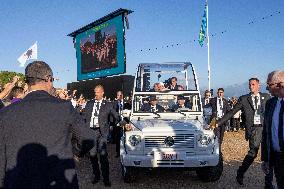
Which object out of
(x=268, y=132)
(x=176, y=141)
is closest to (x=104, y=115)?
(x=176, y=141)

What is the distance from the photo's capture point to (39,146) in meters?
2.66

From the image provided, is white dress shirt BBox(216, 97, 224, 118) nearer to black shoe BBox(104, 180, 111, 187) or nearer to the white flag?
black shoe BBox(104, 180, 111, 187)

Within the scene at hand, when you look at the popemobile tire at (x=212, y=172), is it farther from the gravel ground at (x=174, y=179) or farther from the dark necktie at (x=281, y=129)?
the dark necktie at (x=281, y=129)

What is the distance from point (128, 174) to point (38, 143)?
17.1ft

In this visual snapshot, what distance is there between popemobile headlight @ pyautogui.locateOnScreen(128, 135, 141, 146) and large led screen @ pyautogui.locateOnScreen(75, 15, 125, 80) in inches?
552

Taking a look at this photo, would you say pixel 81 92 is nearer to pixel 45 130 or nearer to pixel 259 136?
pixel 259 136

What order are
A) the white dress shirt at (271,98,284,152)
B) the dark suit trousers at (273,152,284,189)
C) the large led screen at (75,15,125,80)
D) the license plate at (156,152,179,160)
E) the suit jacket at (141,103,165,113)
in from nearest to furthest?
the dark suit trousers at (273,152,284,189) < the white dress shirt at (271,98,284,152) < the license plate at (156,152,179,160) < the suit jacket at (141,103,165,113) < the large led screen at (75,15,125,80)

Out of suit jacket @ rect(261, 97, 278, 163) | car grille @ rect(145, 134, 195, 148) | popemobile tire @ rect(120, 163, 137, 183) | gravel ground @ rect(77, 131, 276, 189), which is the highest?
suit jacket @ rect(261, 97, 278, 163)

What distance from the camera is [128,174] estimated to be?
770 centimetres

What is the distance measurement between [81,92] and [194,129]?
59.5ft

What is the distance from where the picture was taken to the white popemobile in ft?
23.6

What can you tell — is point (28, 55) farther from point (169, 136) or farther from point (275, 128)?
point (275, 128)

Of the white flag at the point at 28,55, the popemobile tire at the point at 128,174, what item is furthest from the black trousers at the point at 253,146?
the white flag at the point at 28,55

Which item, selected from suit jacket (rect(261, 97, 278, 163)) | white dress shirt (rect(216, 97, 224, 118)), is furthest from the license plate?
white dress shirt (rect(216, 97, 224, 118))
